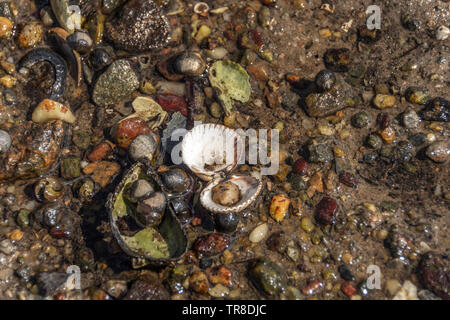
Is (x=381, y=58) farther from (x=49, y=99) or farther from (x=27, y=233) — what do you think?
(x=27, y=233)

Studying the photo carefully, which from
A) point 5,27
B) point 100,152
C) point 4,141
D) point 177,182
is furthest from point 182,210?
point 5,27

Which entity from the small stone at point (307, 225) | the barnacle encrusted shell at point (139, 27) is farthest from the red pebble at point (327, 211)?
the barnacle encrusted shell at point (139, 27)

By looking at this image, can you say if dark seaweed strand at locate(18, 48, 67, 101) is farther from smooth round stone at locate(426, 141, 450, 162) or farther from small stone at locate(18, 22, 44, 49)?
smooth round stone at locate(426, 141, 450, 162)

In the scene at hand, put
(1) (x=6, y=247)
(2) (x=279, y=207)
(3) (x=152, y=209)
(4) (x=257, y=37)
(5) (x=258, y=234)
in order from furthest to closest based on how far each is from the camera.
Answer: (4) (x=257, y=37) < (2) (x=279, y=207) < (5) (x=258, y=234) < (1) (x=6, y=247) < (3) (x=152, y=209)

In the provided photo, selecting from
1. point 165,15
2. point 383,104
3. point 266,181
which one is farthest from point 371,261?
point 165,15

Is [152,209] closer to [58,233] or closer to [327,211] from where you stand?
[58,233]

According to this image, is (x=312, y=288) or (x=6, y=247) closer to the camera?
(x=312, y=288)

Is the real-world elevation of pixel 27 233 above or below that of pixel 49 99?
below

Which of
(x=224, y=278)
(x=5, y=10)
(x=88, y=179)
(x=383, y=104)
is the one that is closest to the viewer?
(x=224, y=278)
